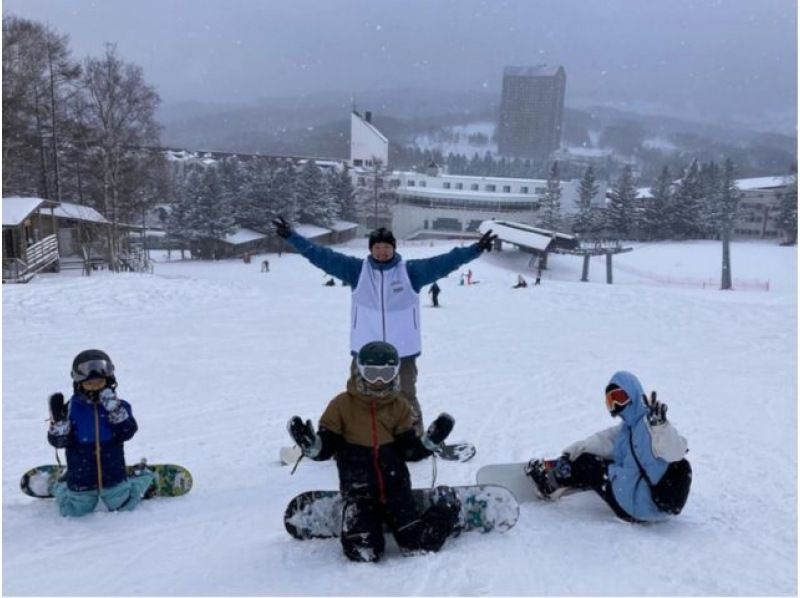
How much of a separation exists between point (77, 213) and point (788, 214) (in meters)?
70.5

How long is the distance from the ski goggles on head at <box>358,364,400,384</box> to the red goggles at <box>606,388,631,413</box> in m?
1.49

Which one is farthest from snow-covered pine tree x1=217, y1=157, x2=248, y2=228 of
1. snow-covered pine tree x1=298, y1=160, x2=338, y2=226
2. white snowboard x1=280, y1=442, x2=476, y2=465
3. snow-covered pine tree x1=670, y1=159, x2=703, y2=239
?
snow-covered pine tree x1=670, y1=159, x2=703, y2=239

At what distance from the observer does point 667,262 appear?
158 ft

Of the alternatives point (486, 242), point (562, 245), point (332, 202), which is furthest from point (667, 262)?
point (486, 242)

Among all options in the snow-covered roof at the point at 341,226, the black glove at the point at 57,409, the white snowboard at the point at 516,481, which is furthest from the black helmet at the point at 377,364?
the snow-covered roof at the point at 341,226

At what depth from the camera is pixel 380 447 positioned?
358cm

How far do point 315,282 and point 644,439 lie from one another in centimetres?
2624

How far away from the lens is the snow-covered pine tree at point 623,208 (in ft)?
208

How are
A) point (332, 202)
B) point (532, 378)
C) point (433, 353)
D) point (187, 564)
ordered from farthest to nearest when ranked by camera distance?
point (332, 202), point (433, 353), point (532, 378), point (187, 564)

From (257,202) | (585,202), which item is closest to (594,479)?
(257,202)

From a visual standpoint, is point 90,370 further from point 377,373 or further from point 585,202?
point 585,202

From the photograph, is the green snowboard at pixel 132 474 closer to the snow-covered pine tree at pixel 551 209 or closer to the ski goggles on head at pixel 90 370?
the ski goggles on head at pixel 90 370

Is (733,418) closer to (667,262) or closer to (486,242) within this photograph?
(486,242)

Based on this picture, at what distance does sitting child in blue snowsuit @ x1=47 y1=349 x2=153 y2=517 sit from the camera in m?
3.98
